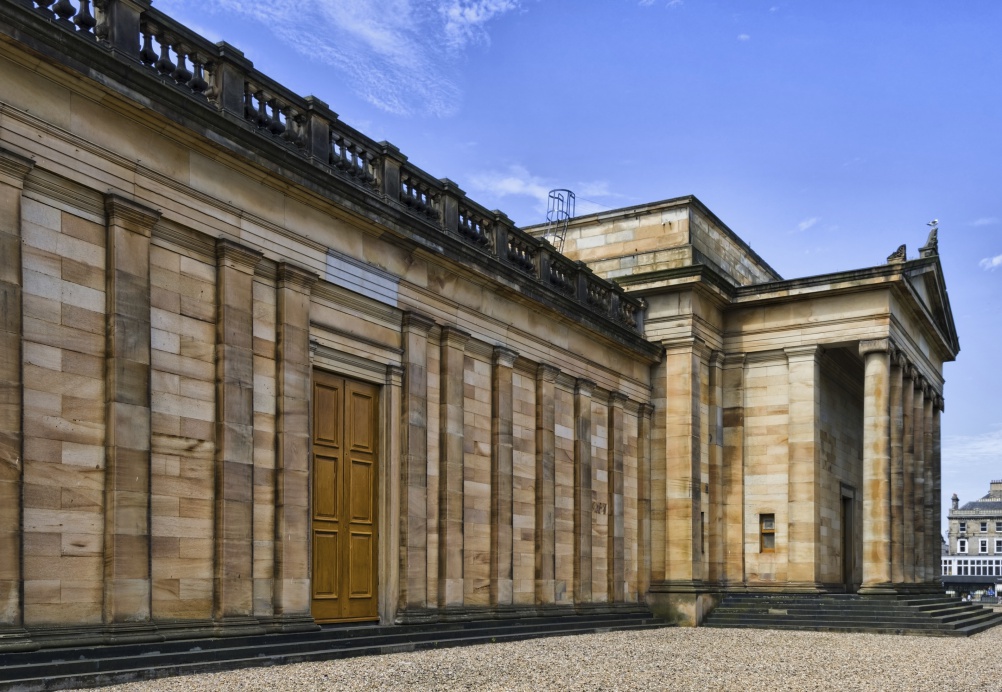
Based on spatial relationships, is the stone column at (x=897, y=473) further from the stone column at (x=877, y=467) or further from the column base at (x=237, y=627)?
the column base at (x=237, y=627)

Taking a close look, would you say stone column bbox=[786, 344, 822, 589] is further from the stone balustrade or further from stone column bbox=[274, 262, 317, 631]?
stone column bbox=[274, 262, 317, 631]

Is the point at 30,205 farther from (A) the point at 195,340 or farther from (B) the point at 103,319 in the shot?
(A) the point at 195,340

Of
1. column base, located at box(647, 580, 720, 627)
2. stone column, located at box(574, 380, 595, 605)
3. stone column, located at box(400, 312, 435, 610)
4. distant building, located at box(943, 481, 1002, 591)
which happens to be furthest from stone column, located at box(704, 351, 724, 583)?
distant building, located at box(943, 481, 1002, 591)

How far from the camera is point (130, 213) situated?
1402cm

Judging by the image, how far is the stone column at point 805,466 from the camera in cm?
2905

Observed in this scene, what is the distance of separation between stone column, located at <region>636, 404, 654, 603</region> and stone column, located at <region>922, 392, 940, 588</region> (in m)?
10.3

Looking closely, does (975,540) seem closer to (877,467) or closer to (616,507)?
(877,467)

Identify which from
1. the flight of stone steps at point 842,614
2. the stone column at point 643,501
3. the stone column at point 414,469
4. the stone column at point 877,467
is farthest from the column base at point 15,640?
the stone column at point 877,467

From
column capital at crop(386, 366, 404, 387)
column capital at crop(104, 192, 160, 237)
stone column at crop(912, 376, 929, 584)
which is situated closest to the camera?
column capital at crop(104, 192, 160, 237)

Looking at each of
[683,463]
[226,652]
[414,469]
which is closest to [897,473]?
[683,463]

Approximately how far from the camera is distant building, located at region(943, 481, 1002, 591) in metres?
165

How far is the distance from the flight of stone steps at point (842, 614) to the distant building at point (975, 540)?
14865 centimetres

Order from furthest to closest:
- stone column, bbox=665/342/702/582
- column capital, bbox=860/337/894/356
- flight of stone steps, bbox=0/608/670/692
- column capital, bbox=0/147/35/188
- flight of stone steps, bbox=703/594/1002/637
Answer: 1. column capital, bbox=860/337/894/356
2. stone column, bbox=665/342/702/582
3. flight of stone steps, bbox=703/594/1002/637
4. column capital, bbox=0/147/35/188
5. flight of stone steps, bbox=0/608/670/692

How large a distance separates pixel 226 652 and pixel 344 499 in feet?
14.0
